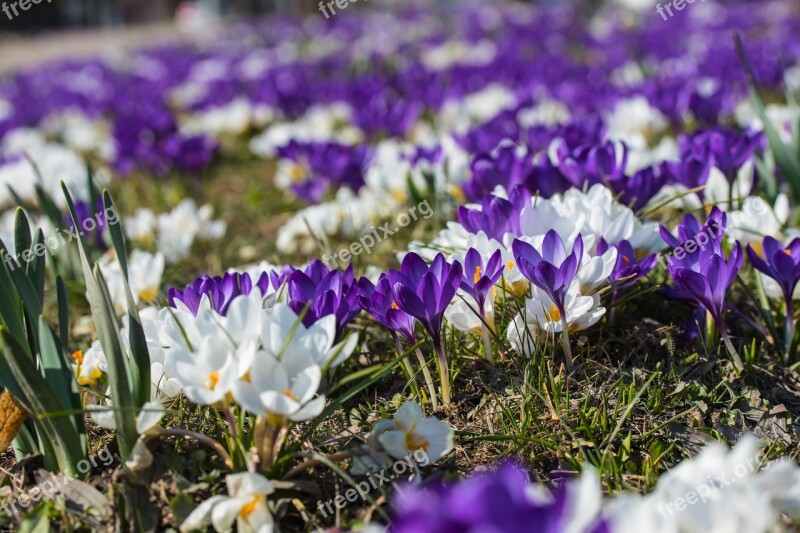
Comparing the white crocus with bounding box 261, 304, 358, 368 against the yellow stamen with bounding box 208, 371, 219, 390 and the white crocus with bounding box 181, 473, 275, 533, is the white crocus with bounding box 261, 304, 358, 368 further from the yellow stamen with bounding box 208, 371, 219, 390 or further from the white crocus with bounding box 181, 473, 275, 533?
the white crocus with bounding box 181, 473, 275, 533

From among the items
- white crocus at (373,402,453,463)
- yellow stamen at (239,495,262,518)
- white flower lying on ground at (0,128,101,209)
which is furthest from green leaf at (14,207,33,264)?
white flower lying on ground at (0,128,101,209)

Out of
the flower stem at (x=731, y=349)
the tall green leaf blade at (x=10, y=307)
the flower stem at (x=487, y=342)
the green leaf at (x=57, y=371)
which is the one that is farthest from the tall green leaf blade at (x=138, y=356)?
the flower stem at (x=731, y=349)

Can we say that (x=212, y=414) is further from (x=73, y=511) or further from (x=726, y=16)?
(x=726, y=16)

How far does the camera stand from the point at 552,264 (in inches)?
67.1

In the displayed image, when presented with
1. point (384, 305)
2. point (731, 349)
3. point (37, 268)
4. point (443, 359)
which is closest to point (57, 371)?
point (37, 268)

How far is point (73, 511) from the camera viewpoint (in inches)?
60.5

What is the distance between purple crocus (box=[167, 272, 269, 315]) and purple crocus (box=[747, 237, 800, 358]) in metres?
1.10

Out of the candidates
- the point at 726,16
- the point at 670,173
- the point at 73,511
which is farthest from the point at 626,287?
the point at 726,16

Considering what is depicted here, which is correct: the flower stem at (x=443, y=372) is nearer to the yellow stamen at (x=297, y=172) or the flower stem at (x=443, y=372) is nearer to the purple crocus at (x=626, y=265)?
the purple crocus at (x=626, y=265)

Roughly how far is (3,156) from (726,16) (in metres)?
9.22

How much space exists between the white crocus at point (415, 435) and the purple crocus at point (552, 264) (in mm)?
375

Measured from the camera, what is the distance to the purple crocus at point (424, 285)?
1626mm

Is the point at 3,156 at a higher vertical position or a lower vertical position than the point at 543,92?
higher

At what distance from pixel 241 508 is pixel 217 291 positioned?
52cm
